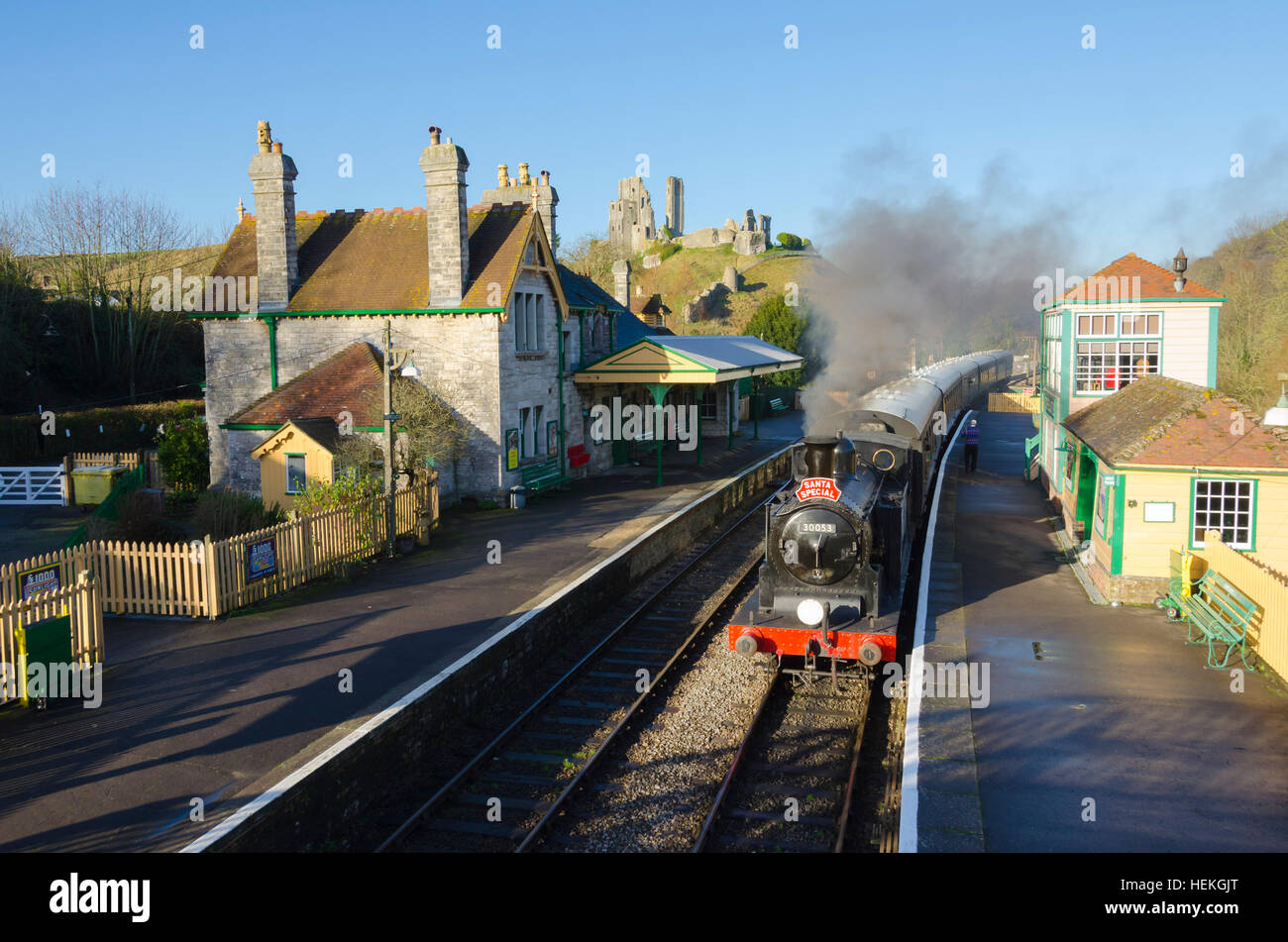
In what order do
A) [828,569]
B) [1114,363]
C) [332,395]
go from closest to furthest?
[828,569], [1114,363], [332,395]

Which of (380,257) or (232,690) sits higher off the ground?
(380,257)

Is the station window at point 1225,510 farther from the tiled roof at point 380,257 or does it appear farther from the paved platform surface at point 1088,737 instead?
the tiled roof at point 380,257

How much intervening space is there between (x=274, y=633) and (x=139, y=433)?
22477 mm

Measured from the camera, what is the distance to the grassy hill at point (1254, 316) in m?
31.9

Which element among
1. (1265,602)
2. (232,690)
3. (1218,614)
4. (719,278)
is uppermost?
(719,278)

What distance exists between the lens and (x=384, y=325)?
22062mm

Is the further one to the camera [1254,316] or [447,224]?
[1254,316]

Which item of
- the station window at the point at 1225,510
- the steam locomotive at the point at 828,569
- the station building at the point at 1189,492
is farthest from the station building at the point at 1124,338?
the steam locomotive at the point at 828,569

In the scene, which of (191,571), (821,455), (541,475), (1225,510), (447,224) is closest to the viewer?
(821,455)

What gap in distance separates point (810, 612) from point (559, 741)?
3.29 m

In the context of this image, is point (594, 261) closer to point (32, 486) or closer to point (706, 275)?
point (706, 275)

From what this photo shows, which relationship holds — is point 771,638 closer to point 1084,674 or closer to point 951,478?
point 1084,674

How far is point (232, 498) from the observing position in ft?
58.1

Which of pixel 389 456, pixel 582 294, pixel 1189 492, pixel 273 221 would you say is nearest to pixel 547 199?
pixel 582 294
